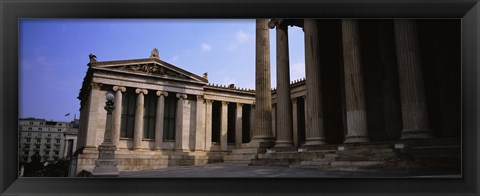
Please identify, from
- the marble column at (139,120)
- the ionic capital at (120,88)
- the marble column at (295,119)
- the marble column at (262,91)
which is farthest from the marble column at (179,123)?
the marble column at (262,91)

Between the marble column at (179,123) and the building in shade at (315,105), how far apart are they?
11 cm

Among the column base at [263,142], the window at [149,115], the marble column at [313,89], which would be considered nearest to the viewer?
the marble column at [313,89]

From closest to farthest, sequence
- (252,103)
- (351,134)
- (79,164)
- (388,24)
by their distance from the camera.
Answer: (351,134) → (388,24) → (79,164) → (252,103)

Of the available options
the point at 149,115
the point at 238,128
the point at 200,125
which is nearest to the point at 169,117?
the point at 149,115

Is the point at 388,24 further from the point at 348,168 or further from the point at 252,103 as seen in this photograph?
the point at 252,103

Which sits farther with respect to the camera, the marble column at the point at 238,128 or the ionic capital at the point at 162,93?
the marble column at the point at 238,128

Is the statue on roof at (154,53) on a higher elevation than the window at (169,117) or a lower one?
higher

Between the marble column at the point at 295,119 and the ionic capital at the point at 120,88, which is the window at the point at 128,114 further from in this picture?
the marble column at the point at 295,119

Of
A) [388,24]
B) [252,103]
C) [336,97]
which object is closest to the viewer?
[388,24]

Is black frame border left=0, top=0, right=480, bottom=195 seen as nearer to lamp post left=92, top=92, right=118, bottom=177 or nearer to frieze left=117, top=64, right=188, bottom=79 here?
lamp post left=92, top=92, right=118, bottom=177

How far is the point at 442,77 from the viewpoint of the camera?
59.5ft

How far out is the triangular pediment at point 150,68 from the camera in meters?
34.3
